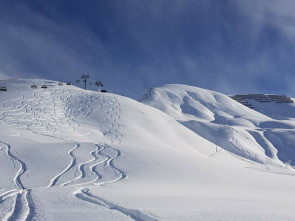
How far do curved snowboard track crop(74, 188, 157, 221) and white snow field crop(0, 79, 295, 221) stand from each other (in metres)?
0.02

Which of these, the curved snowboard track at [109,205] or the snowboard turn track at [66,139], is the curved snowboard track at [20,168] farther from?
the curved snowboard track at [109,205]

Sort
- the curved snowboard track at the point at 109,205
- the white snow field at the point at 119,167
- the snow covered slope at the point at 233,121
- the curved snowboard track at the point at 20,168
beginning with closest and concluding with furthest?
the curved snowboard track at the point at 109,205 < the white snow field at the point at 119,167 < the curved snowboard track at the point at 20,168 < the snow covered slope at the point at 233,121

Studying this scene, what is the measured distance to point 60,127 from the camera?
3047 cm

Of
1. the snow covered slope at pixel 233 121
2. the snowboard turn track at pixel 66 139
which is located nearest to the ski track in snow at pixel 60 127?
the snowboard turn track at pixel 66 139

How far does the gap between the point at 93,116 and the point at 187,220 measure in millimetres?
33788

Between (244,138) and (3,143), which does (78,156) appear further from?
(244,138)

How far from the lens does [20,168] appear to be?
13.9 meters

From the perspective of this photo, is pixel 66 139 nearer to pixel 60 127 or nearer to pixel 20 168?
pixel 60 127

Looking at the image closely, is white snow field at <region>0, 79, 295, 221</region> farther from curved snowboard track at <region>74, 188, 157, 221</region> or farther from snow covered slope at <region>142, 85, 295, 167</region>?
snow covered slope at <region>142, 85, 295, 167</region>

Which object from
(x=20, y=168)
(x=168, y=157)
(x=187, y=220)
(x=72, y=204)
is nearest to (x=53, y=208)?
(x=72, y=204)

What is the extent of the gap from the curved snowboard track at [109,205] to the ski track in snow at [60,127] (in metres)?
0.03

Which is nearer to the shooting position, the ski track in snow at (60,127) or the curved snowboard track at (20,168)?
the ski track in snow at (60,127)

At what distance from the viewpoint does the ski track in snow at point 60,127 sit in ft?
27.2

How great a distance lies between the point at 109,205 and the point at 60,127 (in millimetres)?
25066
